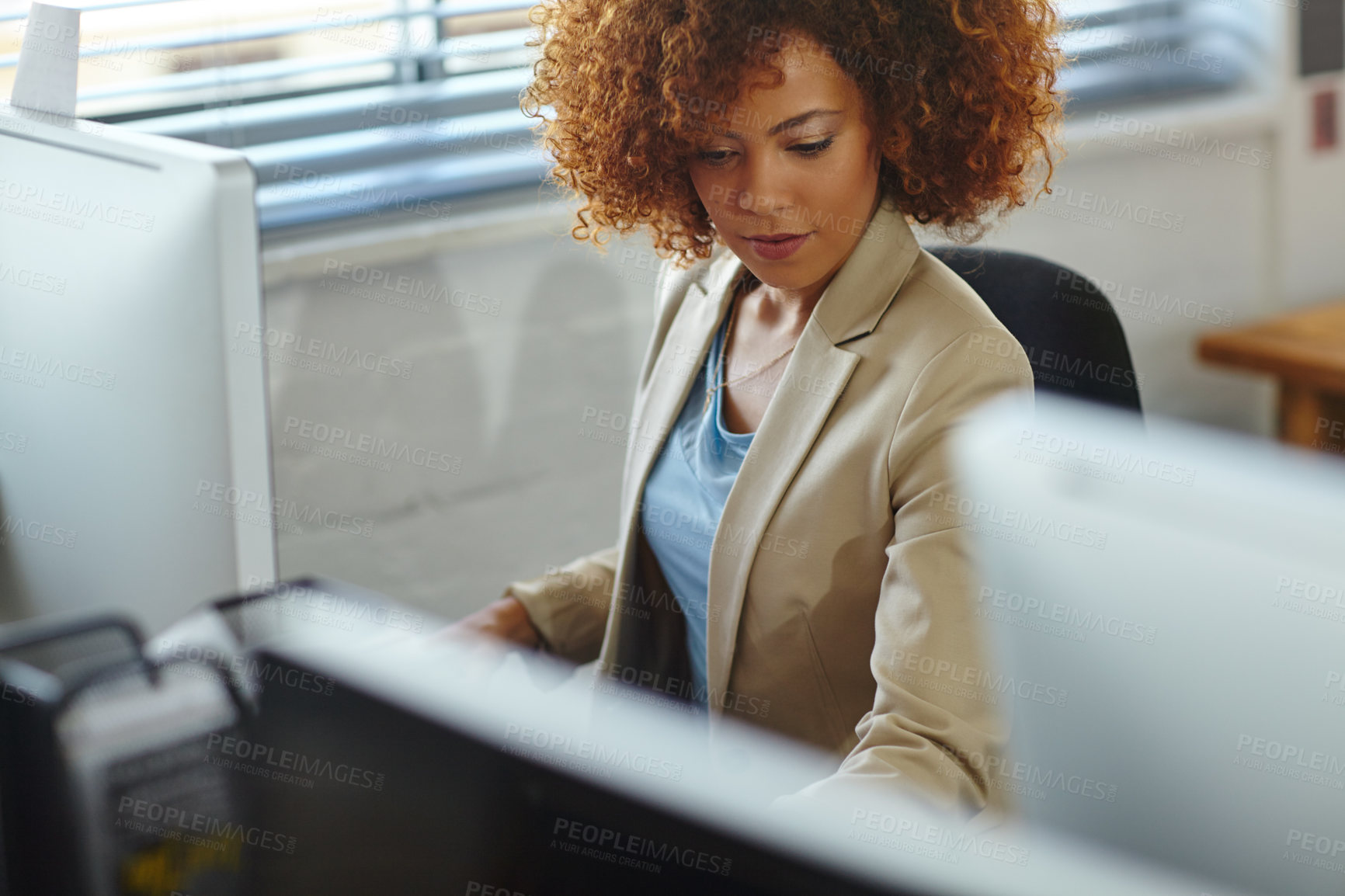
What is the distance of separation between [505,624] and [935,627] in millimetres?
458

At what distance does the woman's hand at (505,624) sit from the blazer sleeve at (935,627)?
0.38 meters

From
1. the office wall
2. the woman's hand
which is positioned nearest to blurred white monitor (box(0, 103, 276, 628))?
the woman's hand

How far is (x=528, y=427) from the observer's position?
222 cm

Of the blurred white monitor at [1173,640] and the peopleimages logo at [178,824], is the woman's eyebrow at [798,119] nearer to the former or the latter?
the blurred white monitor at [1173,640]

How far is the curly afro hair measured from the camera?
101 cm

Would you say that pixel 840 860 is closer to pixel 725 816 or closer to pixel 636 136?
pixel 725 816

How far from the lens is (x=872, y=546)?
101 cm

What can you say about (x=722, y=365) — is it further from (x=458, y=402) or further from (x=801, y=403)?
(x=458, y=402)

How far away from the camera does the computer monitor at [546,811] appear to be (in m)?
0.40

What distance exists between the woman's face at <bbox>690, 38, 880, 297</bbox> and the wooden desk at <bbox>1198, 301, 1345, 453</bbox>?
1.82 metres

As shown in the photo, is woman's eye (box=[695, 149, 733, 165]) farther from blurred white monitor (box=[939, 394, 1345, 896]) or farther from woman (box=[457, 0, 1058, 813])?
blurred white monitor (box=[939, 394, 1345, 896])

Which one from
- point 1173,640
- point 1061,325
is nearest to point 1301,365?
point 1061,325

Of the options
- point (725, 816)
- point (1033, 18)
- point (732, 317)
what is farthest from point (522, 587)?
point (725, 816)

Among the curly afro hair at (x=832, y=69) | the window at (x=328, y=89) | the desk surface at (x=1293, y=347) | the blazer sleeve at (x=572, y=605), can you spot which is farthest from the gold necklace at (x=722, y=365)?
the desk surface at (x=1293, y=347)
